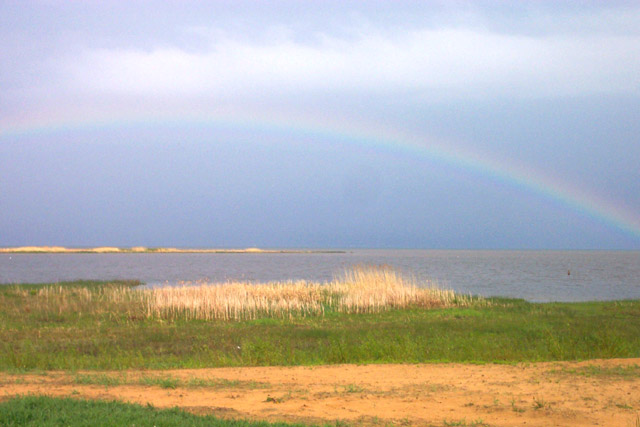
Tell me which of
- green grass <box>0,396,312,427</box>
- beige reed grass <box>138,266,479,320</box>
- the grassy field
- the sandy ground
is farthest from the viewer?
beige reed grass <box>138,266,479,320</box>

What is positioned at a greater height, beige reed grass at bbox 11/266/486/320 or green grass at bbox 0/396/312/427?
green grass at bbox 0/396/312/427

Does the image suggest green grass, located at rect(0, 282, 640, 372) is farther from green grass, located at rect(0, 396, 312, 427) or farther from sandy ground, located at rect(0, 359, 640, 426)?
green grass, located at rect(0, 396, 312, 427)

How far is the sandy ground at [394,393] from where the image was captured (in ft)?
26.9

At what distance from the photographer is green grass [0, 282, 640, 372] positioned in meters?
13.6

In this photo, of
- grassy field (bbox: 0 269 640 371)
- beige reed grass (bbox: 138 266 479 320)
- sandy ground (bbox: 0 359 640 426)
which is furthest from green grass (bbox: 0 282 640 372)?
sandy ground (bbox: 0 359 640 426)

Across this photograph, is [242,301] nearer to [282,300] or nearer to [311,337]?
[282,300]

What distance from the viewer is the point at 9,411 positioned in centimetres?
738

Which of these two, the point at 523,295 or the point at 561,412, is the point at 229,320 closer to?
the point at 561,412

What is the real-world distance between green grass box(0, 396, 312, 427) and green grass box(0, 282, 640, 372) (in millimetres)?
5143

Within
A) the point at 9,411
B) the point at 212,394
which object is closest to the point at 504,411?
the point at 212,394

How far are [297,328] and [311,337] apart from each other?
206cm

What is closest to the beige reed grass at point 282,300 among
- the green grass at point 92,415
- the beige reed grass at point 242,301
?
the beige reed grass at point 242,301

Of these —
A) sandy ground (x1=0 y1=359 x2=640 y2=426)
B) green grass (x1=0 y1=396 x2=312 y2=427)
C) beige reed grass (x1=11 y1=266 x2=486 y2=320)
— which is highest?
green grass (x1=0 y1=396 x2=312 y2=427)

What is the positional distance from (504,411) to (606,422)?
137cm
